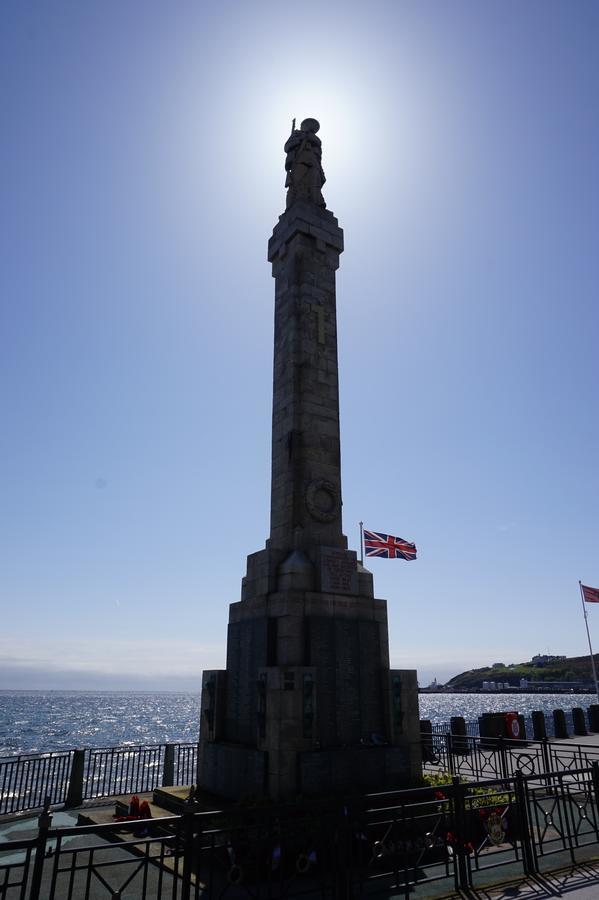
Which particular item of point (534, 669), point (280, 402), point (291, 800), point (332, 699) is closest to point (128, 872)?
point (291, 800)

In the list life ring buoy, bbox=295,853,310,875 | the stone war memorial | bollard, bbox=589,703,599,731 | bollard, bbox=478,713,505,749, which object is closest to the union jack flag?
the stone war memorial

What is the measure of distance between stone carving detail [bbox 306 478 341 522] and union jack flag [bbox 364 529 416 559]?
579 cm

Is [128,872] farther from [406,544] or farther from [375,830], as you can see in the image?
[406,544]

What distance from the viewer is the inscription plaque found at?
14.0 meters

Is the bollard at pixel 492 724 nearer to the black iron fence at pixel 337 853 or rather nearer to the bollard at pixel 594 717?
the bollard at pixel 594 717

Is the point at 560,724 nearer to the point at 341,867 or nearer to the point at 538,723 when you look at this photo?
the point at 538,723

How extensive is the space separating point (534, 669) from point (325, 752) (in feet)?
636

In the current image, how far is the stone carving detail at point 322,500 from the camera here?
14.9 m

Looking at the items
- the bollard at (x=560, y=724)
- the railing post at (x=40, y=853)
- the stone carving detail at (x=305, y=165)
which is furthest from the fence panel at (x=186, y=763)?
the stone carving detail at (x=305, y=165)

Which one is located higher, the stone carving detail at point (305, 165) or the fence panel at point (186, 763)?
the stone carving detail at point (305, 165)

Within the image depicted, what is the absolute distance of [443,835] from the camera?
10391 millimetres

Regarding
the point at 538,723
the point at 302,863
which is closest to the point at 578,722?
the point at 538,723

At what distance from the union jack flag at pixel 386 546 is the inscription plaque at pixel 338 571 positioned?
618cm

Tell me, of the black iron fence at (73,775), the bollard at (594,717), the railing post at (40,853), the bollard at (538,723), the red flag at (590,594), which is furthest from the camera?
the red flag at (590,594)
